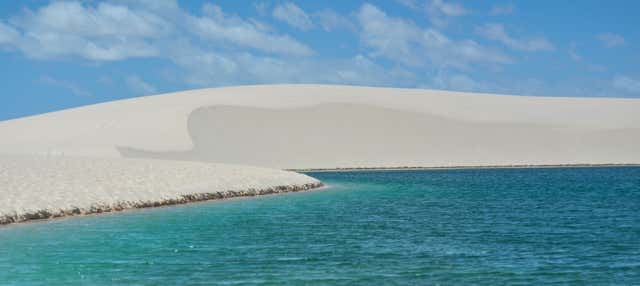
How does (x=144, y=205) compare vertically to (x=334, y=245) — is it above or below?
above

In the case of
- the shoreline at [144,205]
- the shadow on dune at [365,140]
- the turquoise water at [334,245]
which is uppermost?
the shadow on dune at [365,140]

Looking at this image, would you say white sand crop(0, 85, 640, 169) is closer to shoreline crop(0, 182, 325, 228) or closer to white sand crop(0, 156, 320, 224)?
white sand crop(0, 156, 320, 224)

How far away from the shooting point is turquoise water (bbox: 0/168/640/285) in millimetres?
13430

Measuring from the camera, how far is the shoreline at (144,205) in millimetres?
22000

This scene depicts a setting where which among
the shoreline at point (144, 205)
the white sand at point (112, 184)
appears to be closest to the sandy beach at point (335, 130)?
the white sand at point (112, 184)

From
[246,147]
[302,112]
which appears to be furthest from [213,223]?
[302,112]

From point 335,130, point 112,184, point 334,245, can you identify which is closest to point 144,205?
point 112,184

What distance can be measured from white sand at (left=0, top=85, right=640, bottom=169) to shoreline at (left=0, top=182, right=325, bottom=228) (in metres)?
35.9

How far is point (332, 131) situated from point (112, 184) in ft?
171

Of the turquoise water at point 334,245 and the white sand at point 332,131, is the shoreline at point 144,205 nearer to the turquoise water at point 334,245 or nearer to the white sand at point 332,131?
the turquoise water at point 334,245

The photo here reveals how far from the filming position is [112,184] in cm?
2947

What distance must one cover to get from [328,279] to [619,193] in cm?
2421

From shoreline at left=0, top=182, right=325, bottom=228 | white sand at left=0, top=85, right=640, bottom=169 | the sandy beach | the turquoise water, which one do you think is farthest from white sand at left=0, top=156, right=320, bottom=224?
white sand at left=0, top=85, right=640, bottom=169

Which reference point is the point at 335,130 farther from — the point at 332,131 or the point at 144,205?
the point at 144,205
